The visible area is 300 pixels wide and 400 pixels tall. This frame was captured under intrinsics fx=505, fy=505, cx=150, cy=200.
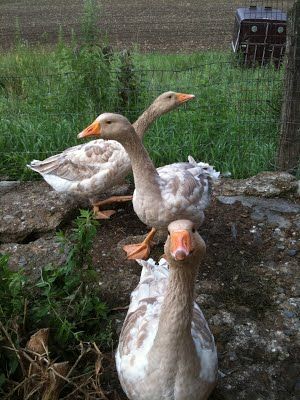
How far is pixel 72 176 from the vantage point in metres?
4.39

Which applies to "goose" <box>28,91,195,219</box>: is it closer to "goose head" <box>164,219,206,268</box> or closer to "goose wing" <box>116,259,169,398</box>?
"goose wing" <box>116,259,169,398</box>

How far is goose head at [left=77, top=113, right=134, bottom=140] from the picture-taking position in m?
3.63

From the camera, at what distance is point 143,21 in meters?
13.7

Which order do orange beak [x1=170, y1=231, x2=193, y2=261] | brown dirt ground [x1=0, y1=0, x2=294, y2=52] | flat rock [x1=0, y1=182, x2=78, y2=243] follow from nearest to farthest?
orange beak [x1=170, y1=231, x2=193, y2=261]
flat rock [x1=0, y1=182, x2=78, y2=243]
brown dirt ground [x1=0, y1=0, x2=294, y2=52]

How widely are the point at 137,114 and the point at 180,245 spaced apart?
378 centimetres

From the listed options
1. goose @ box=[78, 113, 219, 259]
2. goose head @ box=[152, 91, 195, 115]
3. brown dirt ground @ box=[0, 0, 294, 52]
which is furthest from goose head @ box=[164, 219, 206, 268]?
brown dirt ground @ box=[0, 0, 294, 52]

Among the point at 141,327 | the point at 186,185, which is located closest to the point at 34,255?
the point at 186,185

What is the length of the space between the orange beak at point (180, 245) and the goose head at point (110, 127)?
1.71 m

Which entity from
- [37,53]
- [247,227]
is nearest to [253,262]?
[247,227]

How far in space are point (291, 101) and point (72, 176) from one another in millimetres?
2196

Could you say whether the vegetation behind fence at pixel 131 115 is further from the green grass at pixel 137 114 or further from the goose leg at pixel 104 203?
the goose leg at pixel 104 203

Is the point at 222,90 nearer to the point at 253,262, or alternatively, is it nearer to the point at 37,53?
the point at 253,262

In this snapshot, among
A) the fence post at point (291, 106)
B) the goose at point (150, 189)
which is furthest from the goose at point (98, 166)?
the fence post at point (291, 106)

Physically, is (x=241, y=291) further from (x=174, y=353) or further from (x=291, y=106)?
(x=291, y=106)
